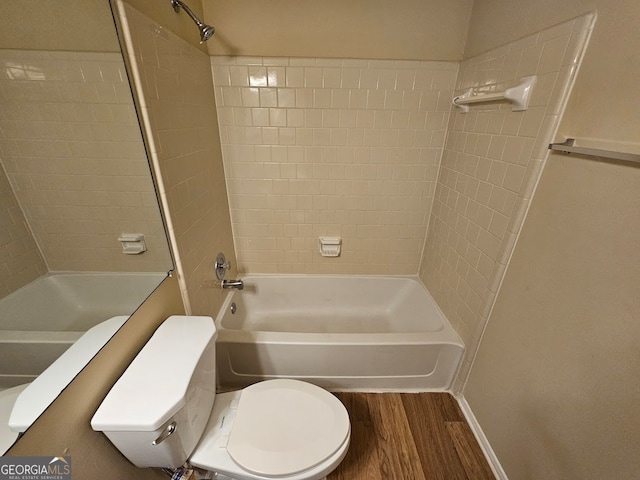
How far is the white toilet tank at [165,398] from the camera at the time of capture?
0.70 metres

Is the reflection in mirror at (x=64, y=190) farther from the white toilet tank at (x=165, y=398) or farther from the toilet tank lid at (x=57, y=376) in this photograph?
the white toilet tank at (x=165, y=398)

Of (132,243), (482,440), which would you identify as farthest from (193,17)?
(482,440)

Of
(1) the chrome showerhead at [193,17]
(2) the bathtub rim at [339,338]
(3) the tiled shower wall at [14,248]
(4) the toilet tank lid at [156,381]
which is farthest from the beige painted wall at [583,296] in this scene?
(3) the tiled shower wall at [14,248]

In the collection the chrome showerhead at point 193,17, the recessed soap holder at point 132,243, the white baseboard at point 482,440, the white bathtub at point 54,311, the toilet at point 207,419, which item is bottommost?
the white baseboard at point 482,440

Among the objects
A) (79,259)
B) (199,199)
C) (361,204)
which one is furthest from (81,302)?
(361,204)

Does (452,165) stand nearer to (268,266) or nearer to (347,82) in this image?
(347,82)

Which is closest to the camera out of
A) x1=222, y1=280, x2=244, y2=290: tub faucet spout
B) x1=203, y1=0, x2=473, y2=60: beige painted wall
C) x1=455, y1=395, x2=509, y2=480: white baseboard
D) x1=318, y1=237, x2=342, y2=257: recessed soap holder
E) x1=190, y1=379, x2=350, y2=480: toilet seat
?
x1=190, y1=379, x2=350, y2=480: toilet seat

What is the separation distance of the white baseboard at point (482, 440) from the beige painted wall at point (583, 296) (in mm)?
75

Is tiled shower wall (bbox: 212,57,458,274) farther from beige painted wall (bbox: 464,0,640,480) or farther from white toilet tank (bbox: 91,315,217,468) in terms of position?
white toilet tank (bbox: 91,315,217,468)

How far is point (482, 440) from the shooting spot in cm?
128

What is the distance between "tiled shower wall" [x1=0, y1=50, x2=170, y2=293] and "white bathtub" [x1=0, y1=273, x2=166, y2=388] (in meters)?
0.04

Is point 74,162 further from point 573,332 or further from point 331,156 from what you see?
point 573,332
